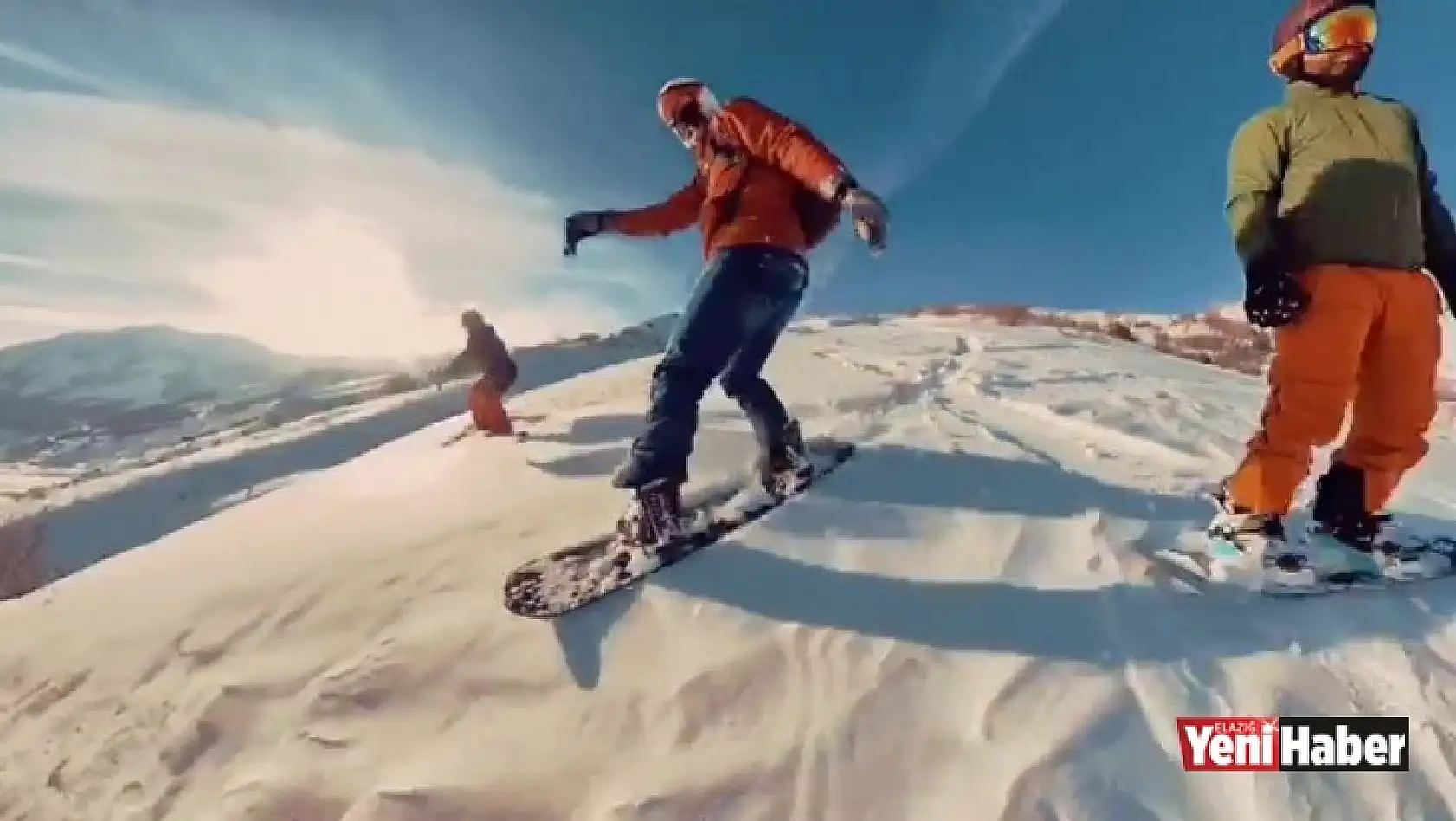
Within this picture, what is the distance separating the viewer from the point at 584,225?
14.1 ft

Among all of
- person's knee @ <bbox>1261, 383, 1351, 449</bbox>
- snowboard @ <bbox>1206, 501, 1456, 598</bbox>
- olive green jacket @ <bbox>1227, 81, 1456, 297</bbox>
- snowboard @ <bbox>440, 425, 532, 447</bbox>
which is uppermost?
olive green jacket @ <bbox>1227, 81, 1456, 297</bbox>

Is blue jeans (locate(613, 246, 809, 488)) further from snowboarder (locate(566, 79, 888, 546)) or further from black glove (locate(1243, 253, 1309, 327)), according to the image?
black glove (locate(1243, 253, 1309, 327))

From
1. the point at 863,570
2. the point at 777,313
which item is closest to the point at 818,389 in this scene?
the point at 777,313

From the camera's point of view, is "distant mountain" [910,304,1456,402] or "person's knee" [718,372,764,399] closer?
"person's knee" [718,372,764,399]

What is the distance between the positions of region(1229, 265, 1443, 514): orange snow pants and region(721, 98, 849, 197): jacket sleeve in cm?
148

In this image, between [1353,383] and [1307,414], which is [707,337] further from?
[1353,383]

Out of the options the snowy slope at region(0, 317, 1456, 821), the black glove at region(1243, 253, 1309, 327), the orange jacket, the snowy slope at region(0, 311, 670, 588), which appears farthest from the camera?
the snowy slope at region(0, 311, 670, 588)

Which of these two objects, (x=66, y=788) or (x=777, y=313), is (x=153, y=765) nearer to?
(x=66, y=788)

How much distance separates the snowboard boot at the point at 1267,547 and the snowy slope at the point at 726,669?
4.0 inches

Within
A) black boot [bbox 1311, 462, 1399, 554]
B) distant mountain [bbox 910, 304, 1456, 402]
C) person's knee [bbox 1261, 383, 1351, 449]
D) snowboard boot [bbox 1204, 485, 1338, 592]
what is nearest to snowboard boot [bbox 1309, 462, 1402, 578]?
black boot [bbox 1311, 462, 1399, 554]

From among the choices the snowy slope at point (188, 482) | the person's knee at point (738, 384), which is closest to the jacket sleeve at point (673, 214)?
the person's knee at point (738, 384)

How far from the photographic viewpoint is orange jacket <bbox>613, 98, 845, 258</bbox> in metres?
3.67

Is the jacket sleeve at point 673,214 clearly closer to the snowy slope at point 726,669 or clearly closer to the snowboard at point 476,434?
the snowy slope at point 726,669

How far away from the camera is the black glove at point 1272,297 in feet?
10.4
